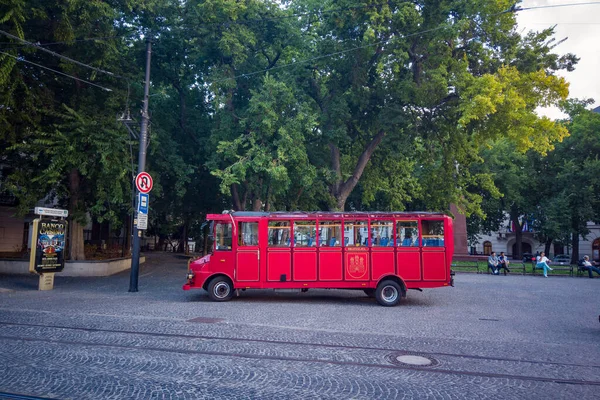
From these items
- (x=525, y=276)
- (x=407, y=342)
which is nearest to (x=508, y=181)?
(x=525, y=276)

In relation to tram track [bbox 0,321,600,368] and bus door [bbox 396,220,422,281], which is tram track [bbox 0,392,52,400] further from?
bus door [bbox 396,220,422,281]

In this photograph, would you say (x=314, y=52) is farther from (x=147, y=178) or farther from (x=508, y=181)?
(x=508, y=181)

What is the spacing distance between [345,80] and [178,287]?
12468mm

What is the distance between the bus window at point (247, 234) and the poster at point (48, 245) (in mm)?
7414

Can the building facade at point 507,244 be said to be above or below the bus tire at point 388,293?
above

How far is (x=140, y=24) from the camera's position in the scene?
22.8 metres

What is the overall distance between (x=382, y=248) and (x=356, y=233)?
939mm

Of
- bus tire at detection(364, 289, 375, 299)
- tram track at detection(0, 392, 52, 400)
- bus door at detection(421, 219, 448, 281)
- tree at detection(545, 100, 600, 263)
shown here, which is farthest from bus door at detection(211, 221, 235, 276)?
tree at detection(545, 100, 600, 263)

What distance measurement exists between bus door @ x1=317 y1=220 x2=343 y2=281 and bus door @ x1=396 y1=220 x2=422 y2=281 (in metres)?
1.86

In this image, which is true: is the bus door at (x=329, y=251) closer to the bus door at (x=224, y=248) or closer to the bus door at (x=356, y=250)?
the bus door at (x=356, y=250)

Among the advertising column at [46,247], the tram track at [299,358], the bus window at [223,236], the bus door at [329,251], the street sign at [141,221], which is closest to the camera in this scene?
the tram track at [299,358]

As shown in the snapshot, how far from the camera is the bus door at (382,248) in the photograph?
46.6ft

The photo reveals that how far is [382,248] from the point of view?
14289 millimetres

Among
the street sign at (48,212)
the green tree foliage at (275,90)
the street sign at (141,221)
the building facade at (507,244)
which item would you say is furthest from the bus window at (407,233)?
the building facade at (507,244)
